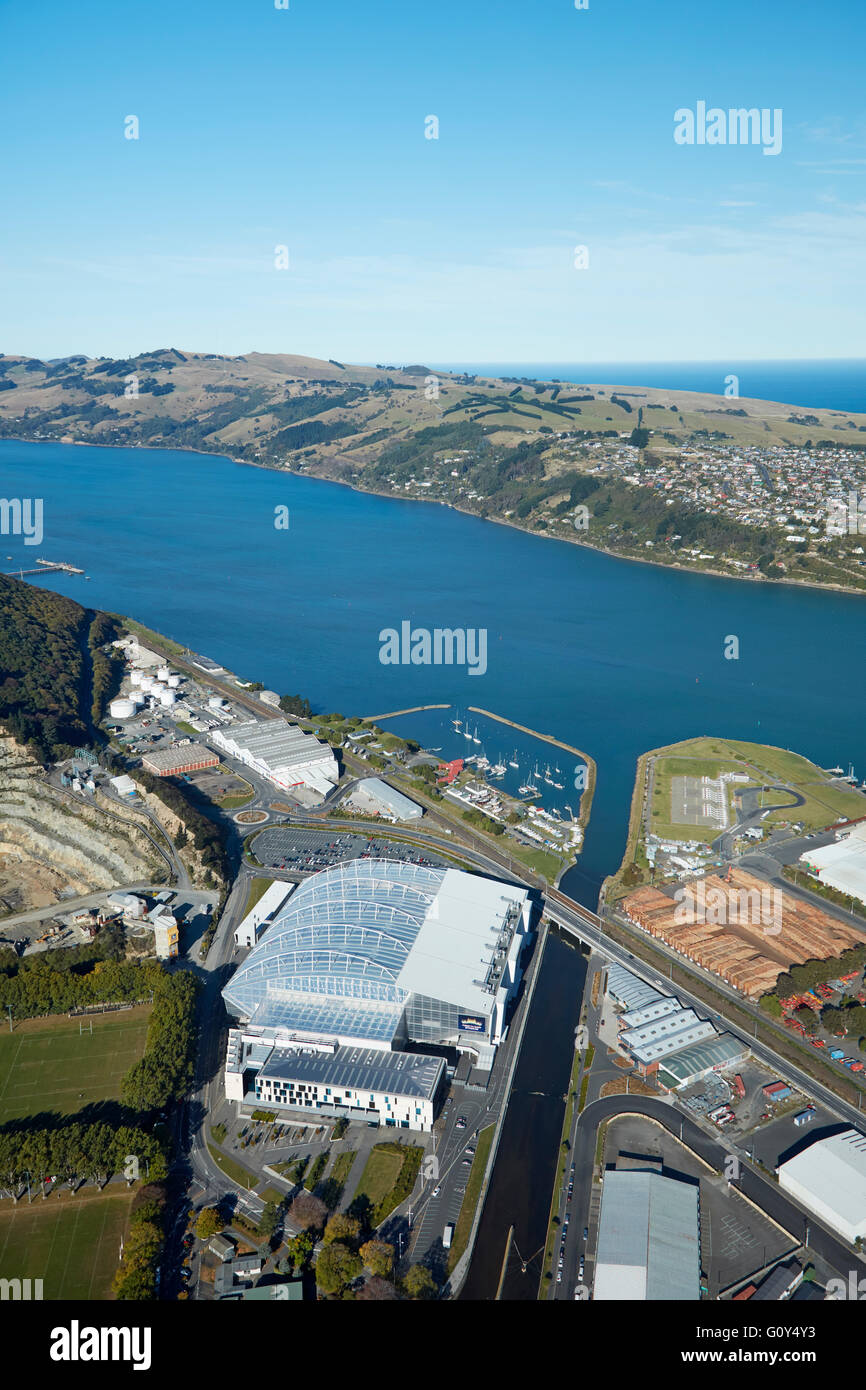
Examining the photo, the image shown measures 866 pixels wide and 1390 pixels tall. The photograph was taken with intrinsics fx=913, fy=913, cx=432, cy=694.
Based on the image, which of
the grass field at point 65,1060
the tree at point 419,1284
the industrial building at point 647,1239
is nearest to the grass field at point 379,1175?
the tree at point 419,1284

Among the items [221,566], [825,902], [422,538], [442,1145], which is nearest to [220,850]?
[442,1145]

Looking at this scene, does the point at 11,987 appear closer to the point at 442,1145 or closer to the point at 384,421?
the point at 442,1145

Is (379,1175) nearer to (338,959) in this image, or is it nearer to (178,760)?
(338,959)

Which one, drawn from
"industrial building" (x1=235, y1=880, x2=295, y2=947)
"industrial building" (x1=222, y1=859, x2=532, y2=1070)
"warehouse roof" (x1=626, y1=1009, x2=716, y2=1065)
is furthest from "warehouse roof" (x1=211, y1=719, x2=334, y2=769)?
"warehouse roof" (x1=626, y1=1009, x2=716, y2=1065)

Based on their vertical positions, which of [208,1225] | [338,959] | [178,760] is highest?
[178,760]

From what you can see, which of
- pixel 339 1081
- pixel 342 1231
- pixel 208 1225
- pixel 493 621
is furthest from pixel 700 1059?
pixel 493 621

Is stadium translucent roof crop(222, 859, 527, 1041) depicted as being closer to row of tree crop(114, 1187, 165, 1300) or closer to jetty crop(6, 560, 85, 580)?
row of tree crop(114, 1187, 165, 1300)
